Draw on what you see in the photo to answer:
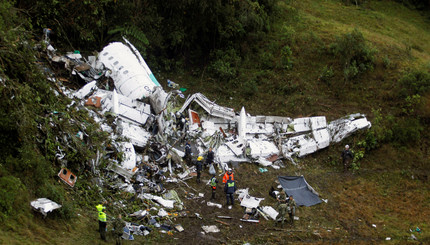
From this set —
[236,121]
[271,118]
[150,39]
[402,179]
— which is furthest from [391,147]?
[150,39]

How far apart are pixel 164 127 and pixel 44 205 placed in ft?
19.4

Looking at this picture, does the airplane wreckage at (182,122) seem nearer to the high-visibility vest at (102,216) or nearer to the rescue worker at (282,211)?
the rescue worker at (282,211)

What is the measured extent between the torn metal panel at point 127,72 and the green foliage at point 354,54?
8.97 metres

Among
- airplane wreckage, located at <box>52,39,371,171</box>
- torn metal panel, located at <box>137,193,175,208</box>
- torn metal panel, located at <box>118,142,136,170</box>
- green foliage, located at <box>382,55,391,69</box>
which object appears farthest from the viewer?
green foliage, located at <box>382,55,391,69</box>

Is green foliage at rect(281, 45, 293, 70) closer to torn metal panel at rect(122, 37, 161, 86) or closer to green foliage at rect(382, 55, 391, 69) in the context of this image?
green foliage at rect(382, 55, 391, 69)

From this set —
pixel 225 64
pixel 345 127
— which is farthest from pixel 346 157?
pixel 225 64

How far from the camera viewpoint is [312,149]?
15094mm

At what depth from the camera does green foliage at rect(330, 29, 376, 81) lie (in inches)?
703

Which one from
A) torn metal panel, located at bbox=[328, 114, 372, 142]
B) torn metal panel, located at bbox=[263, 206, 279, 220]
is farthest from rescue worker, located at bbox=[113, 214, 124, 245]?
torn metal panel, located at bbox=[328, 114, 372, 142]

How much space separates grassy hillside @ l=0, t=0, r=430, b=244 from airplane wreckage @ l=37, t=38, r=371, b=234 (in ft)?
2.21

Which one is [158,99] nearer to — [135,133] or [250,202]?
[135,133]

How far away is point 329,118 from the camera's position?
54.5 ft

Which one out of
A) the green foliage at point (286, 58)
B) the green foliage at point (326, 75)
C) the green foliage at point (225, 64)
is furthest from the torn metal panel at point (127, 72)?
the green foliage at point (326, 75)

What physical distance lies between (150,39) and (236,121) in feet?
19.6
